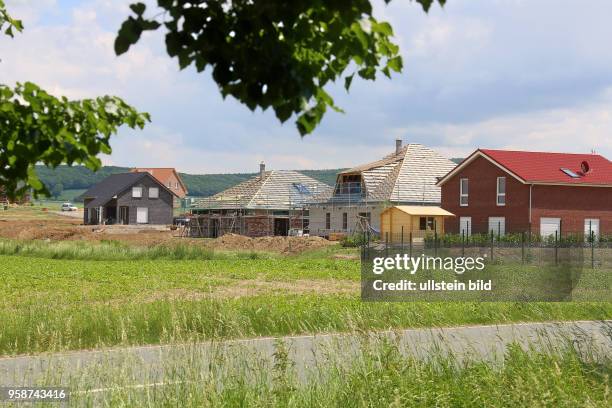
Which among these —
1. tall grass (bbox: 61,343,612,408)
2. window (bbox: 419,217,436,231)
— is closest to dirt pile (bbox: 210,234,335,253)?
window (bbox: 419,217,436,231)

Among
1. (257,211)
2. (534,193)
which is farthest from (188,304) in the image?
(257,211)

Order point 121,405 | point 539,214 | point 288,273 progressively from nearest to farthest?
1. point 121,405
2. point 288,273
3. point 539,214

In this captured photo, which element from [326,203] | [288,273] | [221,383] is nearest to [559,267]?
[288,273]

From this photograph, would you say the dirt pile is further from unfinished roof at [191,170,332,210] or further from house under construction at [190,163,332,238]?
unfinished roof at [191,170,332,210]

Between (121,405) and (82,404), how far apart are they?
101 centimetres

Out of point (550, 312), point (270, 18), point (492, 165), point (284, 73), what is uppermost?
point (492, 165)

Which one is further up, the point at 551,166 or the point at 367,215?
the point at 551,166

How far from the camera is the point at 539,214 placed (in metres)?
46.8

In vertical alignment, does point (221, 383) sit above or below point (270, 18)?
below

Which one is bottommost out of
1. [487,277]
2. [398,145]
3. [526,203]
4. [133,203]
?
[487,277]

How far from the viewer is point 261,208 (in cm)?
7594

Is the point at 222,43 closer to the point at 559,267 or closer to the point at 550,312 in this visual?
the point at 550,312

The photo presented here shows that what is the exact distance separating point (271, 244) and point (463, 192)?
13371mm

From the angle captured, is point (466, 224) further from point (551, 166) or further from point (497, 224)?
point (551, 166)
